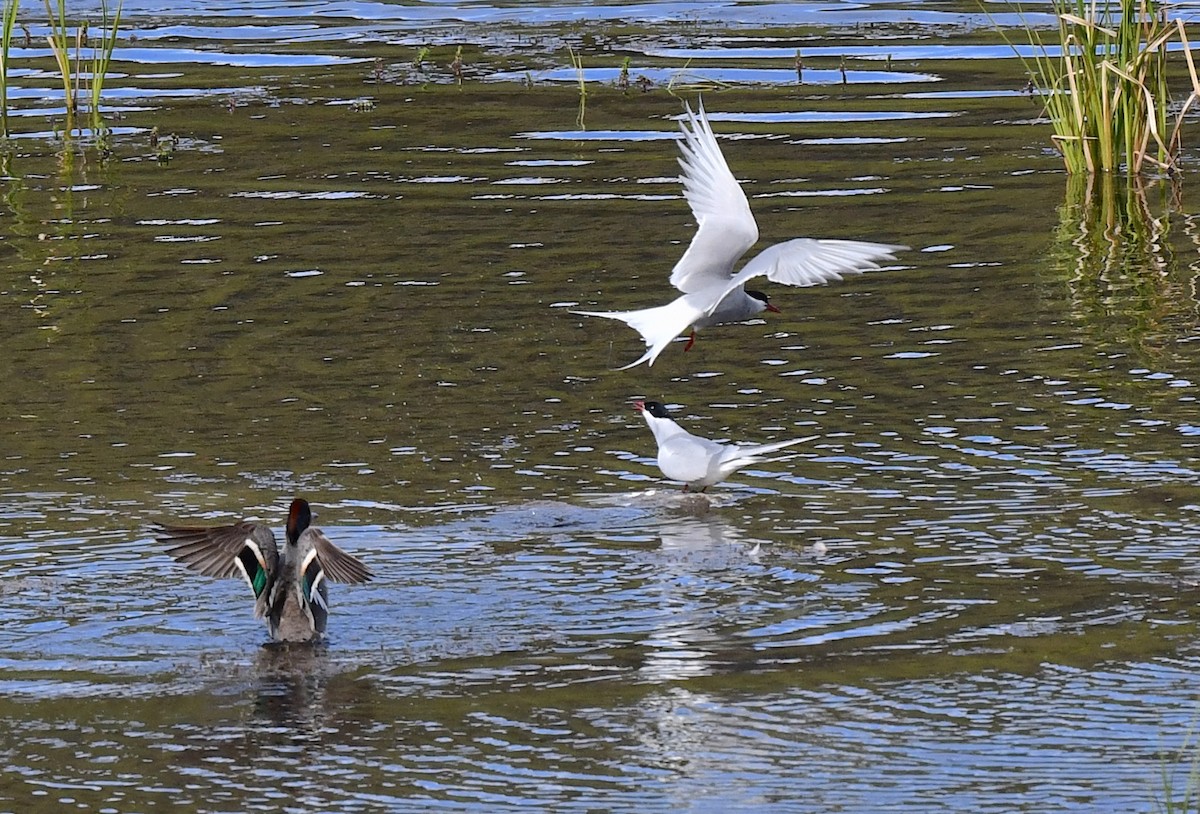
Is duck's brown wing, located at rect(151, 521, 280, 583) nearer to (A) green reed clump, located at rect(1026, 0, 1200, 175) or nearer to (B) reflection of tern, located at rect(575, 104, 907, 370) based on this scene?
(B) reflection of tern, located at rect(575, 104, 907, 370)

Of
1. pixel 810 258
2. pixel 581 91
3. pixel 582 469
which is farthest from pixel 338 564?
pixel 581 91

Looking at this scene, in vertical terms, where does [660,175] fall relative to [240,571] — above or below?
above

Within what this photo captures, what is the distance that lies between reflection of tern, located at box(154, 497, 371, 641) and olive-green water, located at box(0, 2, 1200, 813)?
12cm

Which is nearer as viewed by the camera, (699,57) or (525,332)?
(525,332)

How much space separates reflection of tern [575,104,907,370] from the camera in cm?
876

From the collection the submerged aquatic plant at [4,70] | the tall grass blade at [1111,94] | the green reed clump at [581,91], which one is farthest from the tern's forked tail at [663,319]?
the submerged aquatic plant at [4,70]

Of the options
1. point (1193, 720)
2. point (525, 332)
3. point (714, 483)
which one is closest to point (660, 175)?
point (525, 332)

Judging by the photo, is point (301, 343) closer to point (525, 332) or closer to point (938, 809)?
point (525, 332)

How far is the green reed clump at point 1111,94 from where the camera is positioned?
13.0 m

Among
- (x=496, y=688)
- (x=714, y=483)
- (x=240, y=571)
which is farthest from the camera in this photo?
(x=714, y=483)

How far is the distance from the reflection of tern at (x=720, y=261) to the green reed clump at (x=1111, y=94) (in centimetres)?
398

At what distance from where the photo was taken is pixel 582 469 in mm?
8289

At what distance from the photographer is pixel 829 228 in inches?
484

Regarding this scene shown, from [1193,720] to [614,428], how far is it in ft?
12.5
